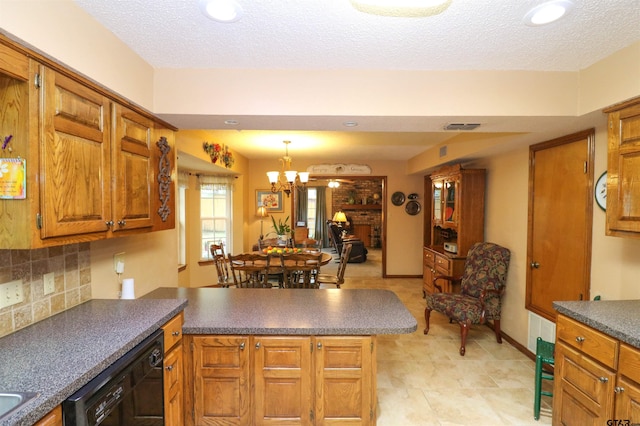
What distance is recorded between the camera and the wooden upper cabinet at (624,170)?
1.77 m

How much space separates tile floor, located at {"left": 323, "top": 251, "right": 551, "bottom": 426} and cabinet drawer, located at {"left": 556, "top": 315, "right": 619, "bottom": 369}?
828 millimetres

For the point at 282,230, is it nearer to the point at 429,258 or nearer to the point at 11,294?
the point at 429,258

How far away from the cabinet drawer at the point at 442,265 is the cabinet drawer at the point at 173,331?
3.53m

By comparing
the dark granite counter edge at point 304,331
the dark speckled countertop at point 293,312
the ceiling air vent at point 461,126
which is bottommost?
the dark granite counter edge at point 304,331

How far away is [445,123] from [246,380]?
2182 mm

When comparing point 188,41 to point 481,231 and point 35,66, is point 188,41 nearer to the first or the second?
point 35,66

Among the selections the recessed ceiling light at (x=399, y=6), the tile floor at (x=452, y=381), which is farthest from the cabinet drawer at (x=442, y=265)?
the recessed ceiling light at (x=399, y=6)

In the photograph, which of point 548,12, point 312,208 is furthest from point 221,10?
point 312,208

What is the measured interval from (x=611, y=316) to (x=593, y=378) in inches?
13.8

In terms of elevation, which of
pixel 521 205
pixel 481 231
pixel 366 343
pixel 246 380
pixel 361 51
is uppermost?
pixel 361 51

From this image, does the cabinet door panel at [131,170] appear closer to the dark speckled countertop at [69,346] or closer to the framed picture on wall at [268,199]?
the dark speckled countertop at [69,346]

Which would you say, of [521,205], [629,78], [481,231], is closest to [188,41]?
[629,78]

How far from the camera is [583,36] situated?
1.64 metres

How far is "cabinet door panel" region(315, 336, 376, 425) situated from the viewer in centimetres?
183
